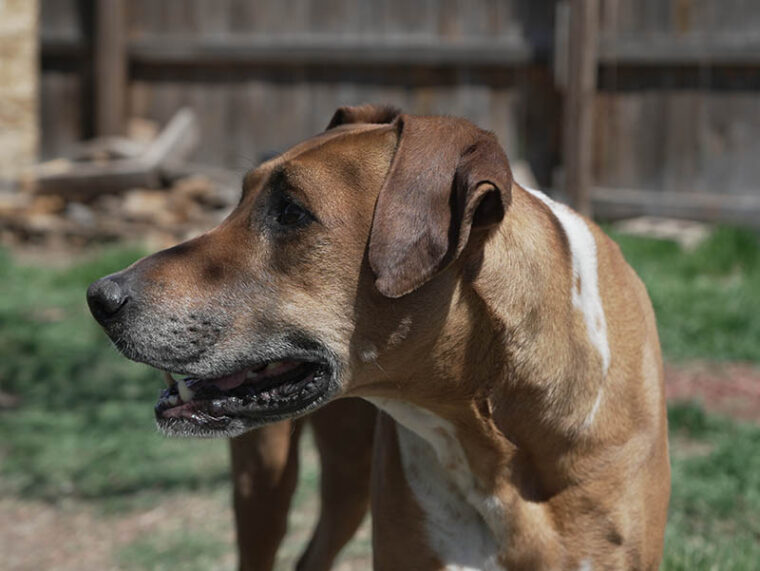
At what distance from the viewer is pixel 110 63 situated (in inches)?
367

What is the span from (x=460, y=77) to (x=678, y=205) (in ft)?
6.77

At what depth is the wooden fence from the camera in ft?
26.7

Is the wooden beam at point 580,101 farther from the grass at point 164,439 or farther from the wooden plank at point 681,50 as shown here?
the grass at point 164,439

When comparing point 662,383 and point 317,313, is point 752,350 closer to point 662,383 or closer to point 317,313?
point 662,383

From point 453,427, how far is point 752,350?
402cm

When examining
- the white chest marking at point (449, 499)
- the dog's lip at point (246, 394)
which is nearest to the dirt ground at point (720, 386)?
the white chest marking at point (449, 499)

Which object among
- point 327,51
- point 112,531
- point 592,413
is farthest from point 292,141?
point 592,413

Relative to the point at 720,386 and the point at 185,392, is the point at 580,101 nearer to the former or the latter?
the point at 720,386

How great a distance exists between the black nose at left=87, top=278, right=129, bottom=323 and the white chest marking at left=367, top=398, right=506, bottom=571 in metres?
0.70

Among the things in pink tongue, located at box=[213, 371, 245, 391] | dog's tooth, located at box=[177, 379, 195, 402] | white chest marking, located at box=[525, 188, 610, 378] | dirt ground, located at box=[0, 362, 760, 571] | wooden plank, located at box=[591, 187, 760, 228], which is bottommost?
dirt ground, located at box=[0, 362, 760, 571]

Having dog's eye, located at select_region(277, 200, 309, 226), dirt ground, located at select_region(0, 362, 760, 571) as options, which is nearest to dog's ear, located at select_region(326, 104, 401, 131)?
dog's eye, located at select_region(277, 200, 309, 226)

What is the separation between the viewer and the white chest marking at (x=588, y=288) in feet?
8.71

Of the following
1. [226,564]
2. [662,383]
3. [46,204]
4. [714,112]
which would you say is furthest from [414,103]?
[662,383]

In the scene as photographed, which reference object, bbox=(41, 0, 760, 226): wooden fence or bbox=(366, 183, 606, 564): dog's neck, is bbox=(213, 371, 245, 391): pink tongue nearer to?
bbox=(366, 183, 606, 564): dog's neck
